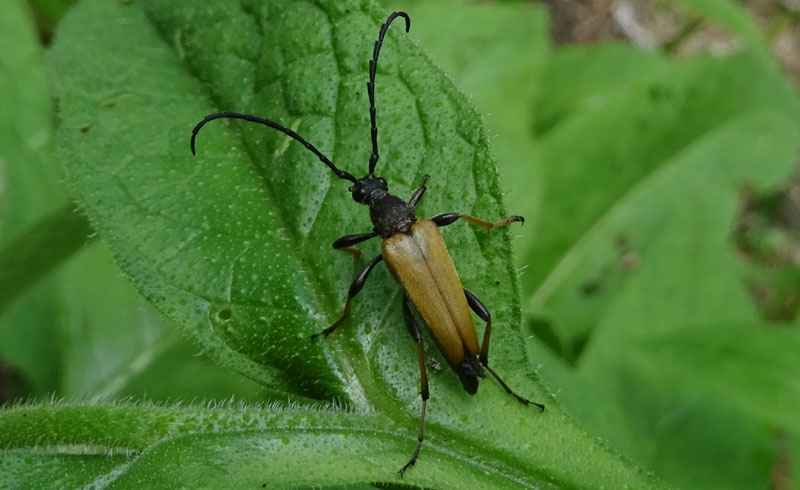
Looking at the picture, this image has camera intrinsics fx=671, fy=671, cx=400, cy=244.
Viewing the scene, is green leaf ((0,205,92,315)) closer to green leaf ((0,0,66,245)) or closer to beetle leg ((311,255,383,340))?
beetle leg ((311,255,383,340))

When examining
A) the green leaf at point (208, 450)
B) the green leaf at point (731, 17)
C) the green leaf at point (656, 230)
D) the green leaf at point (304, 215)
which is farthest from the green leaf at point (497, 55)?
the green leaf at point (208, 450)

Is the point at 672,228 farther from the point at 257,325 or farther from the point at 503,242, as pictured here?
the point at 257,325

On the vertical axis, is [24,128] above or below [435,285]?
above

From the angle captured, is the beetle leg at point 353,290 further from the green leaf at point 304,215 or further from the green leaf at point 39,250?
the green leaf at point 39,250

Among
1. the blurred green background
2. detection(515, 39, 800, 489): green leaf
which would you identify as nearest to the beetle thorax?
the blurred green background

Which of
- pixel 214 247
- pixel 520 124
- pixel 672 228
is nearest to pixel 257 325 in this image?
pixel 214 247

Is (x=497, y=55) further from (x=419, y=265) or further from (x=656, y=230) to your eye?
(x=419, y=265)

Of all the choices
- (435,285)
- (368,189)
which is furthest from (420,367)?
(368,189)
